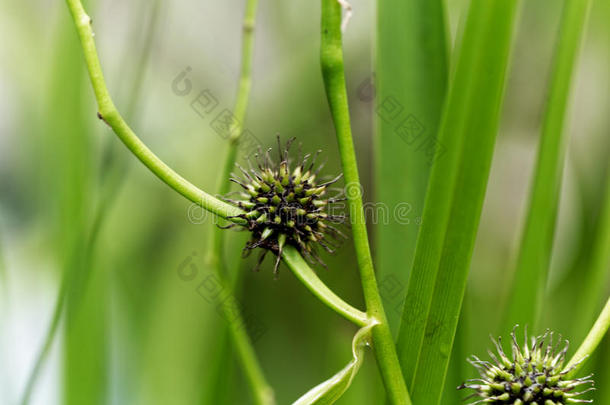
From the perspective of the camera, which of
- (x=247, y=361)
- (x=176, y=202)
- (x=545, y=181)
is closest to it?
(x=545, y=181)

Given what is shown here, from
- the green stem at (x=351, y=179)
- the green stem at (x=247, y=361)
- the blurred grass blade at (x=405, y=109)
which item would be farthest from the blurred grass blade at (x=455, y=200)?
the green stem at (x=247, y=361)

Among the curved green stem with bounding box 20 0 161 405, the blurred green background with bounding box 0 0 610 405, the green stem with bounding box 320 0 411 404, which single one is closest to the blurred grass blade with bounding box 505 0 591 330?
the blurred green background with bounding box 0 0 610 405

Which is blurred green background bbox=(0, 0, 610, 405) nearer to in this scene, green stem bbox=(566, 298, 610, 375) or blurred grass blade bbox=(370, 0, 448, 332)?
blurred grass blade bbox=(370, 0, 448, 332)

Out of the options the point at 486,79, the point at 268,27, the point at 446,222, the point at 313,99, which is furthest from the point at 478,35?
the point at 268,27

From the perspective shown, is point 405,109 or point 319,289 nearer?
point 319,289

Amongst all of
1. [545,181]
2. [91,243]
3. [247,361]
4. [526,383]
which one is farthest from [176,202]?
[526,383]

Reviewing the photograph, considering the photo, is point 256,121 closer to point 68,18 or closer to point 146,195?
point 146,195

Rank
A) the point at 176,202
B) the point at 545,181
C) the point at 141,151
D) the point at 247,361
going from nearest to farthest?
the point at 141,151 → the point at 545,181 → the point at 247,361 → the point at 176,202

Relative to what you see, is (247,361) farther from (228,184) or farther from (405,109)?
(405,109)
